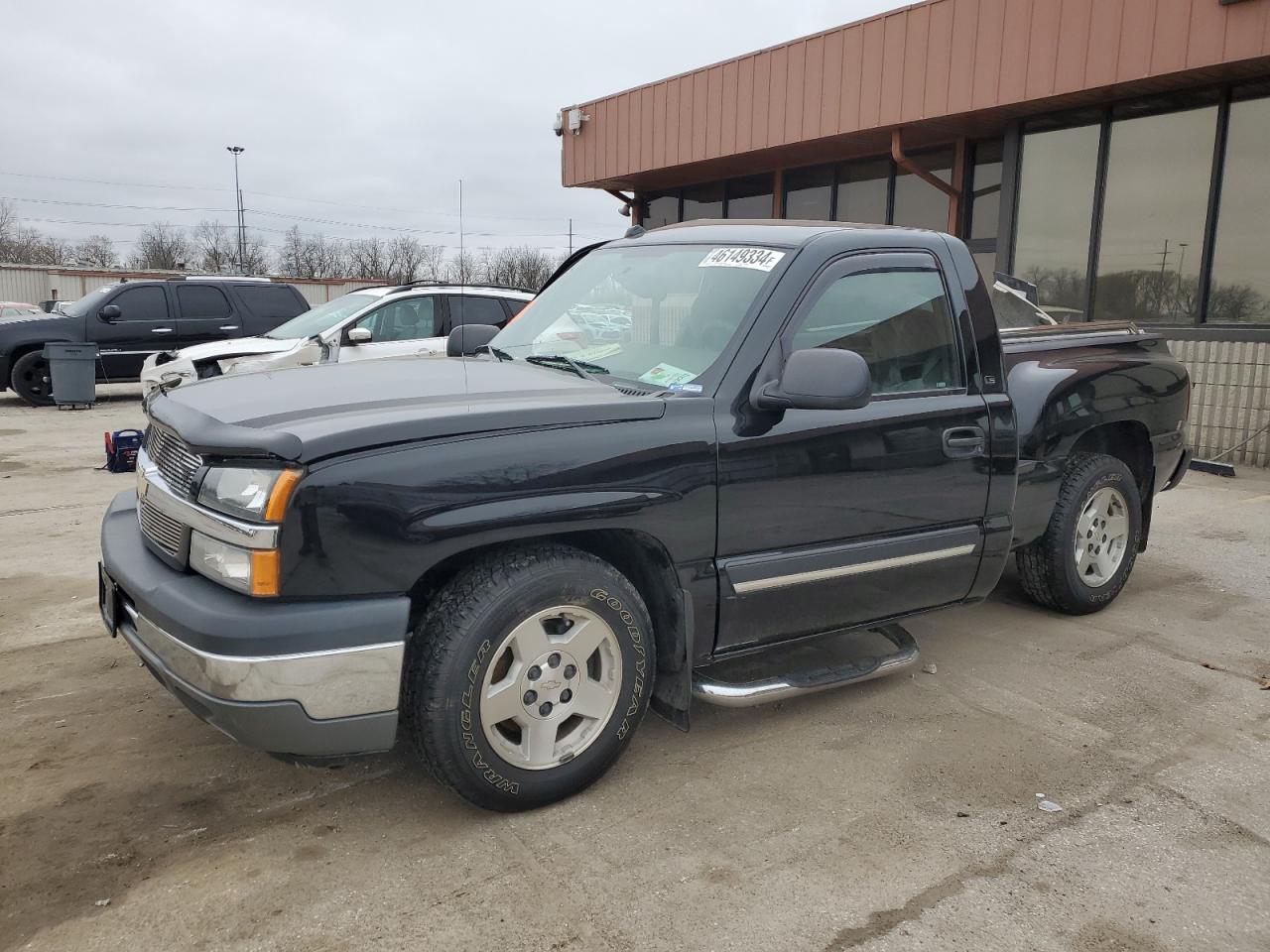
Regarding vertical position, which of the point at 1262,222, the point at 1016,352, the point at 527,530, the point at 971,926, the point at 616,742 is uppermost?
the point at 1262,222

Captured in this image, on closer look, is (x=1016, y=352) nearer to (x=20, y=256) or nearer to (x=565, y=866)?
(x=565, y=866)

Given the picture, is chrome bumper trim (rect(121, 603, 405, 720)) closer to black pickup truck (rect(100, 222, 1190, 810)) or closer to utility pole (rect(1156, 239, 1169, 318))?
black pickup truck (rect(100, 222, 1190, 810))

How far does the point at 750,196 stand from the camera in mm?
15984

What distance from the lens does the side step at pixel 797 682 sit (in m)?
3.20

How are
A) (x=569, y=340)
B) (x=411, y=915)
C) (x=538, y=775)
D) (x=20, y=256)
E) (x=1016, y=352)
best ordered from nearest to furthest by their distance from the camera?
1. (x=411, y=915)
2. (x=538, y=775)
3. (x=569, y=340)
4. (x=1016, y=352)
5. (x=20, y=256)

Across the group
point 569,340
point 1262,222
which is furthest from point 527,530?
point 1262,222

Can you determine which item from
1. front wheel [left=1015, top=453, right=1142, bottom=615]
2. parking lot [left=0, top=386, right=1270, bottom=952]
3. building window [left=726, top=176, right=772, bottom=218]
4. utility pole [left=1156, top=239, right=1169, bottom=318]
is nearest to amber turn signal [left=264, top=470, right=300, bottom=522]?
parking lot [left=0, top=386, right=1270, bottom=952]

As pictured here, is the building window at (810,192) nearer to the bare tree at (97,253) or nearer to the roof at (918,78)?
the roof at (918,78)

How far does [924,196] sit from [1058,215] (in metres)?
2.38

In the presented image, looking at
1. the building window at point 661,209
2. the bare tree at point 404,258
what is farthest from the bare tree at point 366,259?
the building window at point 661,209

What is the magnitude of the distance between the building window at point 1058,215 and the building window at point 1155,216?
23cm

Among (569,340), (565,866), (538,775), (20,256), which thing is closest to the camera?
(565,866)

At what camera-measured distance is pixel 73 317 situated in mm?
13562

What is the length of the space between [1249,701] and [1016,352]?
5.87ft
